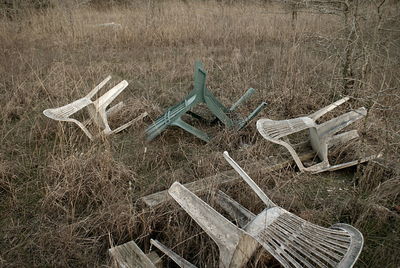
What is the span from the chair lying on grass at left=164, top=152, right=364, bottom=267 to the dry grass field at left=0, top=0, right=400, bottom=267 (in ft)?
0.60

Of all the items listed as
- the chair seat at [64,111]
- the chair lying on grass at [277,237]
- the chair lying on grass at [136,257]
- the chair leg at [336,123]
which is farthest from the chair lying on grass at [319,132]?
the chair seat at [64,111]

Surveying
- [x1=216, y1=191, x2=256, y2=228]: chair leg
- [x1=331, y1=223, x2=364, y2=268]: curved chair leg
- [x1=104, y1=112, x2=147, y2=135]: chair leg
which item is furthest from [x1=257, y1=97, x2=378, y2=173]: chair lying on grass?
[x1=104, y1=112, x2=147, y2=135]: chair leg

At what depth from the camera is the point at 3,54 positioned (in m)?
6.79

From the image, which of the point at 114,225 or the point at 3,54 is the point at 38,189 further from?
the point at 3,54

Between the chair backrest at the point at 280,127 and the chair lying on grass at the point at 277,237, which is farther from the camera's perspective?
the chair backrest at the point at 280,127

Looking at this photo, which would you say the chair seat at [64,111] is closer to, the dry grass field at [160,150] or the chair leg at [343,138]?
the dry grass field at [160,150]

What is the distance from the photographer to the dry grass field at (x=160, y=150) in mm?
2791

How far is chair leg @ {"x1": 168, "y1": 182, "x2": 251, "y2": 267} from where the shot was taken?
6.47ft

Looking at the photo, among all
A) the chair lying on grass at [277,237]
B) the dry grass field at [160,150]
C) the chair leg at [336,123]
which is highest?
the chair lying on grass at [277,237]

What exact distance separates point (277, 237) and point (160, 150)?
2163 millimetres

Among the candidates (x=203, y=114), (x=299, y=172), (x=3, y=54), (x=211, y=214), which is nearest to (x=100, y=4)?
(x=3, y=54)

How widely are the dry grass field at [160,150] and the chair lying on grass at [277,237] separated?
0.60ft

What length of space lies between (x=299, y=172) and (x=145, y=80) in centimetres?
378

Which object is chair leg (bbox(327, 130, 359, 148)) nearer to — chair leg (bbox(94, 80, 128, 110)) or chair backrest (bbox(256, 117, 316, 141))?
chair backrest (bbox(256, 117, 316, 141))
